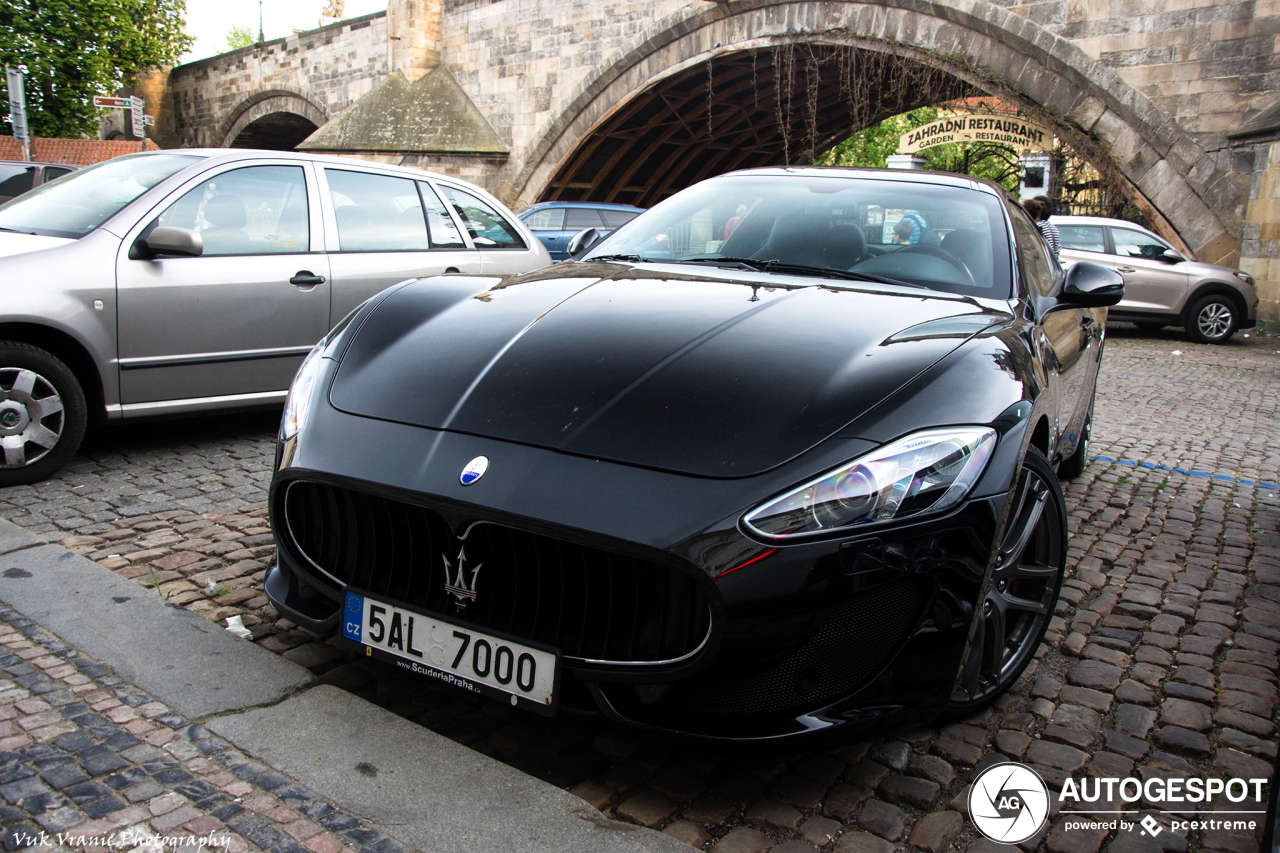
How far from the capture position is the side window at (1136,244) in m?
14.4

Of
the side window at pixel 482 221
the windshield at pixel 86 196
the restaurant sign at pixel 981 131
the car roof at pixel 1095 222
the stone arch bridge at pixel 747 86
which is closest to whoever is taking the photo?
the windshield at pixel 86 196

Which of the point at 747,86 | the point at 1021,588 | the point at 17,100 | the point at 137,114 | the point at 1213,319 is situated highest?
the point at 747,86

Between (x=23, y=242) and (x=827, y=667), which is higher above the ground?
(x=23, y=242)

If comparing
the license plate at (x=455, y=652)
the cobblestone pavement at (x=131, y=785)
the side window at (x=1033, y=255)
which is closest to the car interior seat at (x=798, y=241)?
the side window at (x=1033, y=255)

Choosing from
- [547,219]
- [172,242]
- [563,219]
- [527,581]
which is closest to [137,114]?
[547,219]

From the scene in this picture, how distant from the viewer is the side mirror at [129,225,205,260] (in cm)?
450

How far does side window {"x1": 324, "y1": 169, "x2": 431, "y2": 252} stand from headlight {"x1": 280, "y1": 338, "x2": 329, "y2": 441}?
286 cm

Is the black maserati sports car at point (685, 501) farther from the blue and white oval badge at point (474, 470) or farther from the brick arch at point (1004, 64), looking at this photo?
the brick arch at point (1004, 64)

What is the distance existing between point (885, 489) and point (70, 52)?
34244 millimetres

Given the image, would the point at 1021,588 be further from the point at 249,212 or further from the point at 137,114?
the point at 137,114

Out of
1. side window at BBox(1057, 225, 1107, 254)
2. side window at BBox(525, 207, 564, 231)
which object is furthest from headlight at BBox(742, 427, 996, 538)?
side window at BBox(525, 207, 564, 231)

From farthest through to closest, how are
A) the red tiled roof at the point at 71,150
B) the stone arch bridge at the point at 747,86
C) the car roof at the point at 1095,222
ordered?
the red tiled roof at the point at 71,150 < the stone arch bridge at the point at 747,86 < the car roof at the point at 1095,222

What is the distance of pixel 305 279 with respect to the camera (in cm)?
522

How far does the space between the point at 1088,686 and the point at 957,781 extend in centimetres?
78
